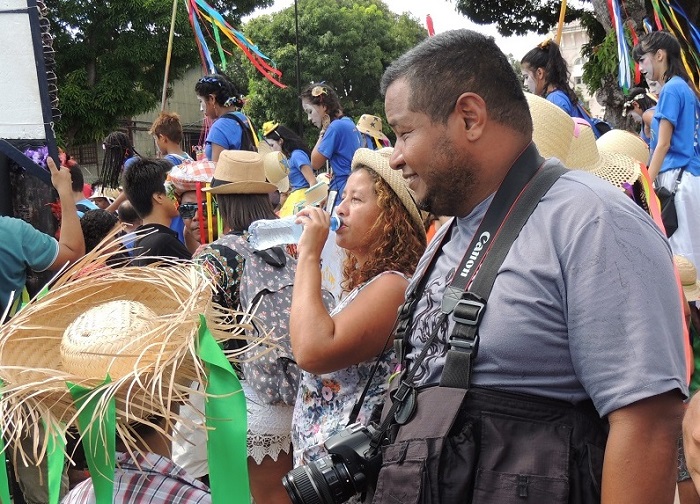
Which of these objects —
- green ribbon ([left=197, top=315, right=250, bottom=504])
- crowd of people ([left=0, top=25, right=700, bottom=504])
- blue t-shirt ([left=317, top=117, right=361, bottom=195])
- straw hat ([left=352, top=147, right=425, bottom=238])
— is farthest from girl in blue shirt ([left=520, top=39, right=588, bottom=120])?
green ribbon ([left=197, top=315, right=250, bottom=504])

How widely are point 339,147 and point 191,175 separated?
2.62 metres

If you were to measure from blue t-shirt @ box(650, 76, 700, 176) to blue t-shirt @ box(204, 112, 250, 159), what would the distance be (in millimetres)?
3042

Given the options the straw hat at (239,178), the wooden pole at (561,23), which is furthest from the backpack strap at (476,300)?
the wooden pole at (561,23)

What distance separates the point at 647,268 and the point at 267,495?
230cm

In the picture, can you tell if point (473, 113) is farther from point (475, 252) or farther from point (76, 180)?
point (76, 180)

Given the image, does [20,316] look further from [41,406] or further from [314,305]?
[314,305]

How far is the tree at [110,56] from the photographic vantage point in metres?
20.8

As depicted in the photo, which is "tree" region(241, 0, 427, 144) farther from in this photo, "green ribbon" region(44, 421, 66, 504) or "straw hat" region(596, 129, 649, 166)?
"green ribbon" region(44, 421, 66, 504)

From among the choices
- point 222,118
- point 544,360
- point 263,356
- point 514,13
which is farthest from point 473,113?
point 514,13

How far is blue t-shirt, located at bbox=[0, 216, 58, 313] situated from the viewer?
333 centimetres

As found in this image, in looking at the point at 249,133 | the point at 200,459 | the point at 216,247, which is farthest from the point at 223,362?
the point at 249,133

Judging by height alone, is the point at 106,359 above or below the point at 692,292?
above

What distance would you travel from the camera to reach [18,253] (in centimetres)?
335

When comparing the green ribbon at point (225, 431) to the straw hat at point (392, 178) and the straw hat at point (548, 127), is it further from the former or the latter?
the straw hat at point (548, 127)
